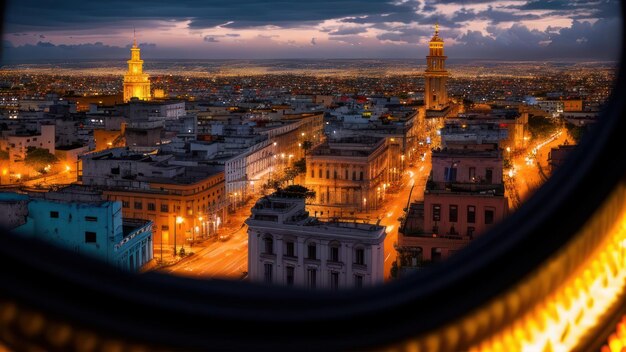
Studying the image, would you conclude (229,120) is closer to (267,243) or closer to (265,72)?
(267,243)

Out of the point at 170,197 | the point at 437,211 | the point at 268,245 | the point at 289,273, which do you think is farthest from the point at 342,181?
the point at 289,273

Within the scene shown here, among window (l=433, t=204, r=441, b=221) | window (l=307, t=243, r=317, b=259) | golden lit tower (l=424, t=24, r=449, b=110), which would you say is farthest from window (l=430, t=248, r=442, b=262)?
golden lit tower (l=424, t=24, r=449, b=110)

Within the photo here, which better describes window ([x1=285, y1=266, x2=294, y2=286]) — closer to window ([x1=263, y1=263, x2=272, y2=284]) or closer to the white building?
the white building

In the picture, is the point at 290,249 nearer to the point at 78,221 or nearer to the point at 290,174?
the point at 78,221

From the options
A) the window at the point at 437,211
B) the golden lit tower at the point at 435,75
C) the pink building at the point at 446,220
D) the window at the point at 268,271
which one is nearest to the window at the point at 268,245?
the window at the point at 268,271

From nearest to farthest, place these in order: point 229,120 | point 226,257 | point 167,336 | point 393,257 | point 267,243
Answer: point 167,336 → point 267,243 → point 393,257 → point 226,257 → point 229,120

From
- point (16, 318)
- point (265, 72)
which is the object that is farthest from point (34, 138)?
point (265, 72)

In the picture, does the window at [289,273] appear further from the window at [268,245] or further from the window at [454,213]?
the window at [454,213]
